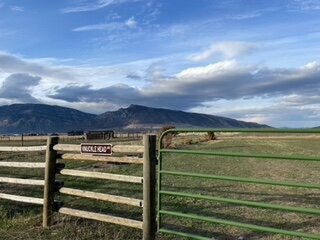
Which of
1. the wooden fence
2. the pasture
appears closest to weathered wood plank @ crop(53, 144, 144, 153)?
the wooden fence

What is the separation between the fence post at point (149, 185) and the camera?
872cm

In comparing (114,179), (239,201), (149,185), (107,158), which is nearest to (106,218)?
(114,179)

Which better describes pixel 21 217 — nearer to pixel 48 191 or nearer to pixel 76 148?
pixel 48 191

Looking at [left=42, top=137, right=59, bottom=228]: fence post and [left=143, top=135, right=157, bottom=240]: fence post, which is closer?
[left=143, top=135, right=157, bottom=240]: fence post

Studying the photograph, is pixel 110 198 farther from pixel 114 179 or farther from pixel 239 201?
pixel 239 201

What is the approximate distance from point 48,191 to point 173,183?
611 cm

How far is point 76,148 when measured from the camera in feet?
33.3

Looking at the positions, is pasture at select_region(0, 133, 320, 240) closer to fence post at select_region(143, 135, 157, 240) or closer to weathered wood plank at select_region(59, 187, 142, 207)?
fence post at select_region(143, 135, 157, 240)

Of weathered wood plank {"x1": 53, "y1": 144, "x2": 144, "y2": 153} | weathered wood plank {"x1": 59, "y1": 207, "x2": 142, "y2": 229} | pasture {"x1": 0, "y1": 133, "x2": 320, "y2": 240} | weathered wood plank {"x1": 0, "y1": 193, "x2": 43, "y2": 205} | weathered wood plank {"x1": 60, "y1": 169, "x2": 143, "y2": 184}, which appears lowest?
pasture {"x1": 0, "y1": 133, "x2": 320, "y2": 240}

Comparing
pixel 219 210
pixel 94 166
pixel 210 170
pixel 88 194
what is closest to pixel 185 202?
pixel 219 210

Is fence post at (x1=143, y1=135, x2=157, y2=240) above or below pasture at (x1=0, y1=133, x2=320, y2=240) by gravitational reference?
above

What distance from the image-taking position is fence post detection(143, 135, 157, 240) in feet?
28.6

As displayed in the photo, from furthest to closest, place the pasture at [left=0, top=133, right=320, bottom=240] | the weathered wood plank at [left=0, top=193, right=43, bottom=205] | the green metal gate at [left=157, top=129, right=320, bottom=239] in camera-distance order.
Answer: the weathered wood plank at [left=0, top=193, right=43, bottom=205] < the pasture at [left=0, top=133, right=320, bottom=240] < the green metal gate at [left=157, top=129, right=320, bottom=239]

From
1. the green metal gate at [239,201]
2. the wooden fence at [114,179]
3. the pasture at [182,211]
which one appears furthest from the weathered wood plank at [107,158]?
the pasture at [182,211]
